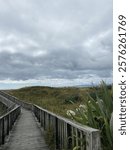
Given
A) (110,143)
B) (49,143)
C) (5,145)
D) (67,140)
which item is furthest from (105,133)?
(5,145)

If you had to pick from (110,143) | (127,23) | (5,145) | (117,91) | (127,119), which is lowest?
(5,145)

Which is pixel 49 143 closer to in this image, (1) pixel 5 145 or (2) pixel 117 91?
(1) pixel 5 145

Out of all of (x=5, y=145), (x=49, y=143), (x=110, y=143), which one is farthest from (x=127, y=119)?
(x=5, y=145)

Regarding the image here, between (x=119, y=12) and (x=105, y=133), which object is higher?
(x=119, y=12)

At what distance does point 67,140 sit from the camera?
23.0 ft

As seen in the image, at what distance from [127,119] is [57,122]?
16.9 ft

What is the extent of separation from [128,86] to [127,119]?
40cm

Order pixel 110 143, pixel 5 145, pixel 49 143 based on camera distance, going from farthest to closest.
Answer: pixel 5 145 < pixel 49 143 < pixel 110 143

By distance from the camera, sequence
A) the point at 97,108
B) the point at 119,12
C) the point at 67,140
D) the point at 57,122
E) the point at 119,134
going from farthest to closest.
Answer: the point at 57,122
the point at 67,140
the point at 97,108
the point at 119,12
the point at 119,134

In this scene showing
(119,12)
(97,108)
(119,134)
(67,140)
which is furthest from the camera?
(67,140)

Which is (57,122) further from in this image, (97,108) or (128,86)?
(128,86)

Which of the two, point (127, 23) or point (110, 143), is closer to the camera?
point (127, 23)

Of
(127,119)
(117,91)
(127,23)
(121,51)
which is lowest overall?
(127,119)

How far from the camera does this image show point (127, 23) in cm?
412
